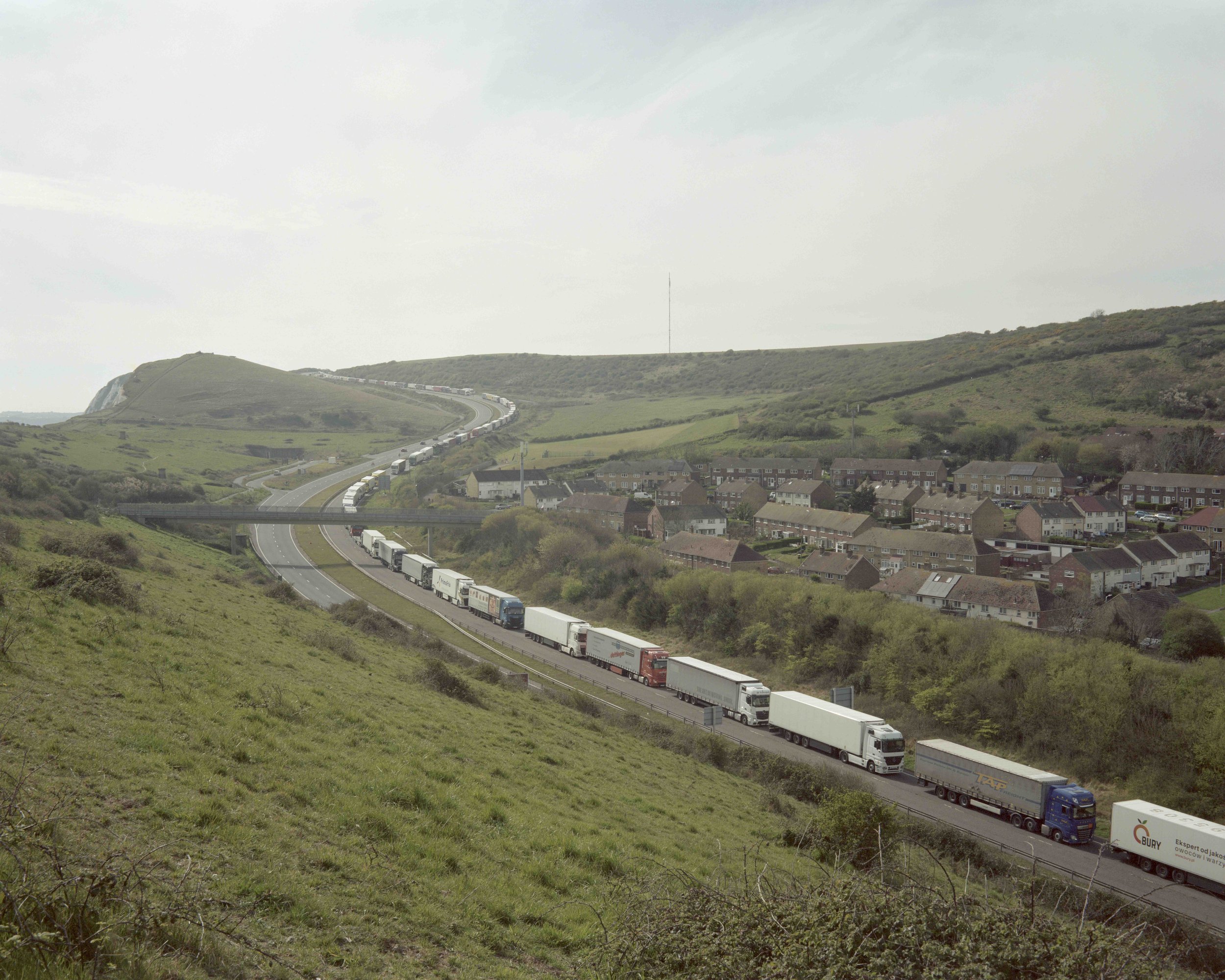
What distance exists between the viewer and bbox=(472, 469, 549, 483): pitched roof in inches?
4451

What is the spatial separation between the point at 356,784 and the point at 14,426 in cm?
14662

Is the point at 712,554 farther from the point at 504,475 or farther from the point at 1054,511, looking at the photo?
the point at 504,475

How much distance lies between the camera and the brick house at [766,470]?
4058 inches

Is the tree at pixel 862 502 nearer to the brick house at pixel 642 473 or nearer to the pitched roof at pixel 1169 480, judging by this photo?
the brick house at pixel 642 473

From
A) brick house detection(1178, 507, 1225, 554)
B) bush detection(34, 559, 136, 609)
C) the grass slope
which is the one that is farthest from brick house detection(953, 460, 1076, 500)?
bush detection(34, 559, 136, 609)

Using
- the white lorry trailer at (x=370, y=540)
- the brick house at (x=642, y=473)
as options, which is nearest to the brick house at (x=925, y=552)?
the brick house at (x=642, y=473)

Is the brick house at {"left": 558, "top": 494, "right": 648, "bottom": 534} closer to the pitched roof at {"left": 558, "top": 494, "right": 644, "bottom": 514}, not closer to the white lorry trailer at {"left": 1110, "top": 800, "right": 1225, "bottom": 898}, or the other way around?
the pitched roof at {"left": 558, "top": 494, "right": 644, "bottom": 514}

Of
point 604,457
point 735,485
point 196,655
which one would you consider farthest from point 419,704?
point 604,457

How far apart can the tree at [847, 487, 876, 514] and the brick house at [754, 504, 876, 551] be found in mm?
4342

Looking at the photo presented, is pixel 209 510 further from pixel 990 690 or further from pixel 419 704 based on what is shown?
pixel 990 690

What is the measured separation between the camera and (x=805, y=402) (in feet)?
510

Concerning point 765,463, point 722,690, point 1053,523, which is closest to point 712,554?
point 722,690

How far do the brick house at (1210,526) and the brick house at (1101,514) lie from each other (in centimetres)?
478

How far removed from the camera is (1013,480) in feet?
301
